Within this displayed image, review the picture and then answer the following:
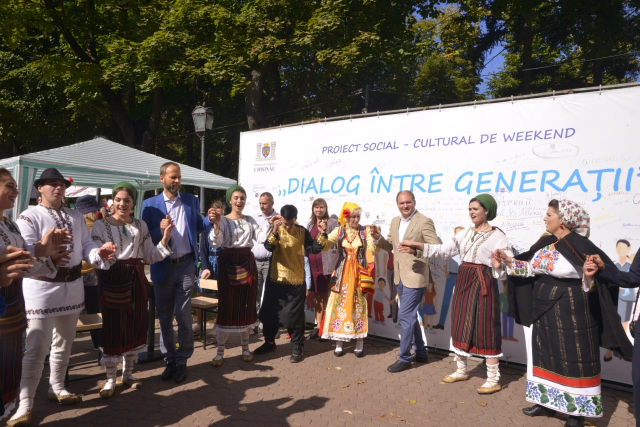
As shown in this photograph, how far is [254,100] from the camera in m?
13.3

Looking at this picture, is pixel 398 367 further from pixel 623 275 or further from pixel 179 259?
pixel 179 259

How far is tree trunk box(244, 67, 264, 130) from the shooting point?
13328mm

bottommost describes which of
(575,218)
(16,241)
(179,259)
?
(179,259)

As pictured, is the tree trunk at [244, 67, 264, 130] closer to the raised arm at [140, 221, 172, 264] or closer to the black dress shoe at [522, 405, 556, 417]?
the raised arm at [140, 221, 172, 264]

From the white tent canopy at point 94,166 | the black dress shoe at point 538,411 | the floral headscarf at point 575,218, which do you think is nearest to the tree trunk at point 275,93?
the white tent canopy at point 94,166

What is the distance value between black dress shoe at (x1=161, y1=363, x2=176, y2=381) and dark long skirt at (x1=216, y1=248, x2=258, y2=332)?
708 millimetres

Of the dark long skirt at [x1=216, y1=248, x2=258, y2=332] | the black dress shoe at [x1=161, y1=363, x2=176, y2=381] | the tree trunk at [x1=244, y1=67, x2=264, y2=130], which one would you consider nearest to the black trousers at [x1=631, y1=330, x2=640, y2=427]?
the dark long skirt at [x1=216, y1=248, x2=258, y2=332]

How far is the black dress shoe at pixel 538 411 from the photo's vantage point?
4.04 meters

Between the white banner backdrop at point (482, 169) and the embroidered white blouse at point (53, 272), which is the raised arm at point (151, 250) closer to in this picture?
the embroidered white blouse at point (53, 272)

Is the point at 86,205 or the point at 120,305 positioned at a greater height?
the point at 86,205

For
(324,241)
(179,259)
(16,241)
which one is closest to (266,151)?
(324,241)

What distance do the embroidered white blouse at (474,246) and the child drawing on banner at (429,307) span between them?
1105 millimetres

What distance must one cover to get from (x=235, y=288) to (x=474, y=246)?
270 cm

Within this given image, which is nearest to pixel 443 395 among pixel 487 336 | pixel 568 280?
pixel 487 336
